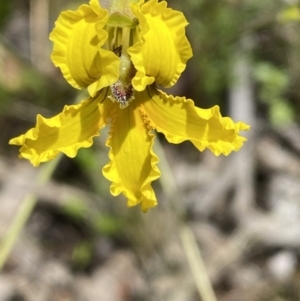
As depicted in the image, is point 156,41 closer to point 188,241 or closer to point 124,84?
point 124,84

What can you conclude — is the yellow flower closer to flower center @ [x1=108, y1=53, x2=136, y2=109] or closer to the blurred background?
flower center @ [x1=108, y1=53, x2=136, y2=109]

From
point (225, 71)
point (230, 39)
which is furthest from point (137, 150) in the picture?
point (225, 71)

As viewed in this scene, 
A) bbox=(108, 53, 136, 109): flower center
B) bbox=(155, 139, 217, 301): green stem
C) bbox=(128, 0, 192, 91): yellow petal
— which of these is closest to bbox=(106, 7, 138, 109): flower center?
bbox=(108, 53, 136, 109): flower center

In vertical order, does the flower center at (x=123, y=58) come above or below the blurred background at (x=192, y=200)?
below

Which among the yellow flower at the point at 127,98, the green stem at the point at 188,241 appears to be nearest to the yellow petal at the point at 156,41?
the yellow flower at the point at 127,98

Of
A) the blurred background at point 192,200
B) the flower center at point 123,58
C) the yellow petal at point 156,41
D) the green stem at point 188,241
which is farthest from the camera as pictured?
the blurred background at point 192,200

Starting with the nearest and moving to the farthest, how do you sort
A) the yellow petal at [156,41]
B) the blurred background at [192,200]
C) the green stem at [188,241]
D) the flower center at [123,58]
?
the yellow petal at [156,41] < the flower center at [123,58] < the green stem at [188,241] < the blurred background at [192,200]

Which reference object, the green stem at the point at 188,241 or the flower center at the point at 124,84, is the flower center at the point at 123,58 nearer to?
the flower center at the point at 124,84
